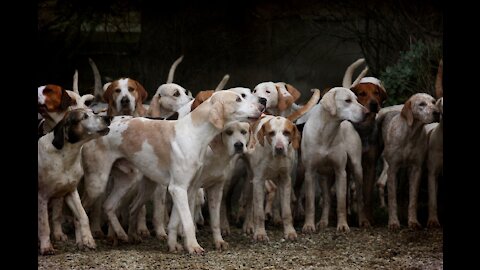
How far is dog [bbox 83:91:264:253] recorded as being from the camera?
277 inches

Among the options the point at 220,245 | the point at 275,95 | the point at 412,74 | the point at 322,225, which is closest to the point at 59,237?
the point at 220,245

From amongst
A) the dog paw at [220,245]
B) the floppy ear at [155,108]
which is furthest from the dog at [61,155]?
the floppy ear at [155,108]

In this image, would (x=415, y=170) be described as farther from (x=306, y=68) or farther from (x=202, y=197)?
(x=306, y=68)

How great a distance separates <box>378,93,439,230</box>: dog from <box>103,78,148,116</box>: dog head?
2.21 m

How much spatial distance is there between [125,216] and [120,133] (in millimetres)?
1258

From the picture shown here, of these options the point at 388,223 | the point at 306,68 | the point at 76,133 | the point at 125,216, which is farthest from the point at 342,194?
the point at 306,68

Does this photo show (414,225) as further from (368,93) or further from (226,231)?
(226,231)

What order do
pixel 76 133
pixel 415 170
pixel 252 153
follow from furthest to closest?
pixel 415 170 < pixel 252 153 < pixel 76 133

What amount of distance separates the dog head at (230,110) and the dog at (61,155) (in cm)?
77

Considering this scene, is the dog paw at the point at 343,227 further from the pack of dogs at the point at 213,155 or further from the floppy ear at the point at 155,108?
the floppy ear at the point at 155,108

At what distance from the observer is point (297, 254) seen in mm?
7293

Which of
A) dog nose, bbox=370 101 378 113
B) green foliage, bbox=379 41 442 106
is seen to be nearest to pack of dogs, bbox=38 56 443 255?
dog nose, bbox=370 101 378 113

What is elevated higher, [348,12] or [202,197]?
[348,12]

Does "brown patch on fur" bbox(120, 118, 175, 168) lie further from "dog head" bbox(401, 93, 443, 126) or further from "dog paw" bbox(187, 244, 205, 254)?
"dog head" bbox(401, 93, 443, 126)
